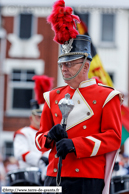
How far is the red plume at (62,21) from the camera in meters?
3.12

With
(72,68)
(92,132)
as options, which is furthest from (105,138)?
(72,68)

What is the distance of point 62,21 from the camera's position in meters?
3.11

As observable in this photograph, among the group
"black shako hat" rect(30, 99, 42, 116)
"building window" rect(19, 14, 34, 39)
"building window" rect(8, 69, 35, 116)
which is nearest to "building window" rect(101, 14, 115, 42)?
"building window" rect(19, 14, 34, 39)

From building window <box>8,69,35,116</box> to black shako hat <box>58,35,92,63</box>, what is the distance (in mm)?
13535

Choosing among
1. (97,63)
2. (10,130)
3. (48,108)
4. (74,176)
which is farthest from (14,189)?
(10,130)

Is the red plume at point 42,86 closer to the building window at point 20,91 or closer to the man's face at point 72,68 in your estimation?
the man's face at point 72,68

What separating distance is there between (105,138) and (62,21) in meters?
0.97

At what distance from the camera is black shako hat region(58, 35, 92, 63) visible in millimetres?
3219

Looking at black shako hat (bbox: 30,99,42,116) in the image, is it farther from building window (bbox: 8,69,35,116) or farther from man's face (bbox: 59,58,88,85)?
building window (bbox: 8,69,35,116)

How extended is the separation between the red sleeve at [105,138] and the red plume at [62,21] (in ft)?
2.10

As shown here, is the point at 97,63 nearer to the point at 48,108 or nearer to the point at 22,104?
the point at 48,108

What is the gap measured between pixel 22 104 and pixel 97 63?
35.2 feet

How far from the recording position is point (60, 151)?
115 inches

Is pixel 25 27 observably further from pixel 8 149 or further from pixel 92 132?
pixel 92 132
